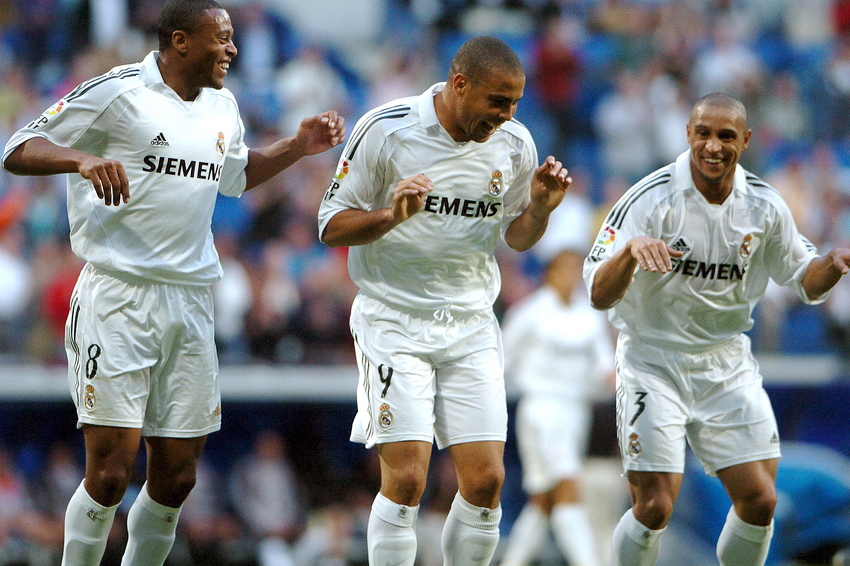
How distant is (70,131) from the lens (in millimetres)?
5301

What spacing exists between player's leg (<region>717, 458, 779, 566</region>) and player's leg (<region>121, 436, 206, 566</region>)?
255 cm

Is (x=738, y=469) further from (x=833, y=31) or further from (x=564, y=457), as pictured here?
(x=833, y=31)

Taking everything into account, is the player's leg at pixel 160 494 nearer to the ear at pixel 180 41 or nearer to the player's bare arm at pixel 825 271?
the ear at pixel 180 41

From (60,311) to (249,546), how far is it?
2589 mm

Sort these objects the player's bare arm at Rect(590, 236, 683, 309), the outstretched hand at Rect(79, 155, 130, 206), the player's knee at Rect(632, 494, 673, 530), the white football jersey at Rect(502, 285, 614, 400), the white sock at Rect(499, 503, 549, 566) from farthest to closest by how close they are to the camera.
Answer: the white football jersey at Rect(502, 285, 614, 400) → the white sock at Rect(499, 503, 549, 566) → the player's knee at Rect(632, 494, 673, 530) → the player's bare arm at Rect(590, 236, 683, 309) → the outstretched hand at Rect(79, 155, 130, 206)

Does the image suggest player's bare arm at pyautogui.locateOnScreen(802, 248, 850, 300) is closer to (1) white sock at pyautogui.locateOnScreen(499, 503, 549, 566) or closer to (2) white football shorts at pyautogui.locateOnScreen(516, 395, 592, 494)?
(2) white football shorts at pyautogui.locateOnScreen(516, 395, 592, 494)

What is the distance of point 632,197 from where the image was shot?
5820 millimetres

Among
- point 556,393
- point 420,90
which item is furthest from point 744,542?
point 420,90

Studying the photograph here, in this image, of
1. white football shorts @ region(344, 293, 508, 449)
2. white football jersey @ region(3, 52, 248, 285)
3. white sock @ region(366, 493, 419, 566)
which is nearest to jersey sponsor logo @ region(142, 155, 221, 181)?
white football jersey @ region(3, 52, 248, 285)

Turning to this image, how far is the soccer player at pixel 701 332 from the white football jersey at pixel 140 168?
74.3 inches

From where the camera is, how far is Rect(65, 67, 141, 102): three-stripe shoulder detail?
5340 millimetres

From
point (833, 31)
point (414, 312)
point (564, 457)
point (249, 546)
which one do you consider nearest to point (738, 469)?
point (414, 312)

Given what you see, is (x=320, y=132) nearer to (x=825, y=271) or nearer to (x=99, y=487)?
(x=99, y=487)

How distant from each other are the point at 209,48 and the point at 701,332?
268 centimetres
